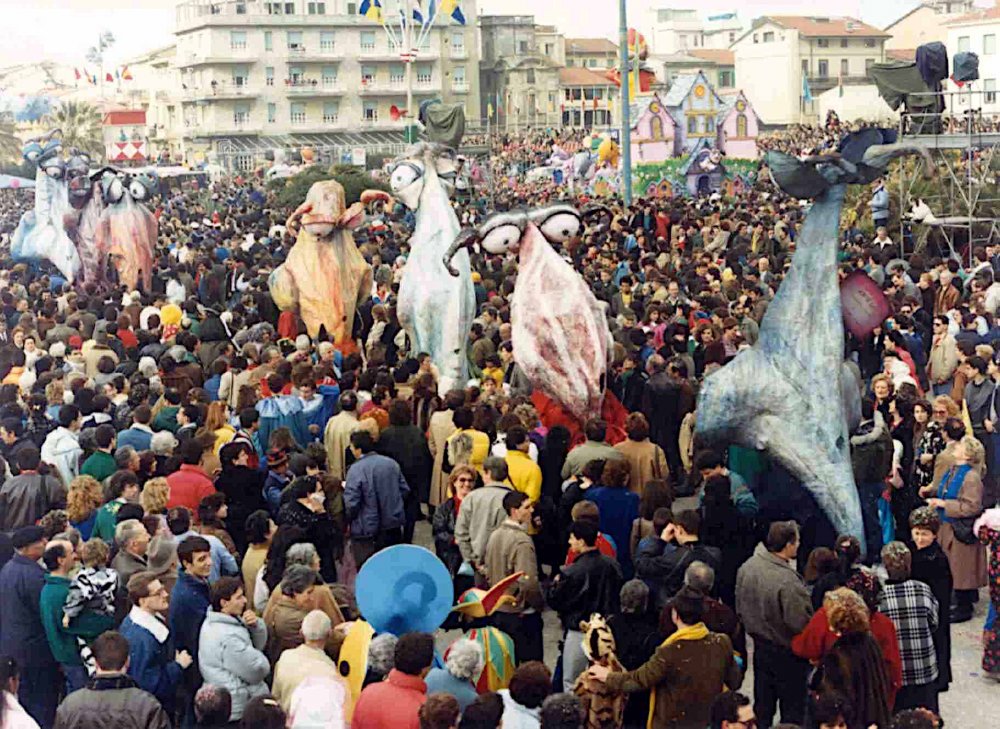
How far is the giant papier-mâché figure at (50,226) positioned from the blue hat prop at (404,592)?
15687mm

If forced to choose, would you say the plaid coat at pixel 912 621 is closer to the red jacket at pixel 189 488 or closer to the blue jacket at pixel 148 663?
the blue jacket at pixel 148 663

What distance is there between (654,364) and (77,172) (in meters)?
12.7

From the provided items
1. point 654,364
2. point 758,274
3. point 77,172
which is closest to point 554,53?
point 77,172

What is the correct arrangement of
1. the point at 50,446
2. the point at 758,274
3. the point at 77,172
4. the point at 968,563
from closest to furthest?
1. the point at 968,563
2. the point at 50,446
3. the point at 758,274
4. the point at 77,172

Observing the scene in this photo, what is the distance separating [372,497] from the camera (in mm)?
9156

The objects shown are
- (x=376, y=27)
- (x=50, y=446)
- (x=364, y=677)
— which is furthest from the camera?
(x=376, y=27)

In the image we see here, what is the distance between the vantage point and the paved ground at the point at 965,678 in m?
8.09

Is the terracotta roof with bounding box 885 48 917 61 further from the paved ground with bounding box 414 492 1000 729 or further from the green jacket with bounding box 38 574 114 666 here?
the green jacket with bounding box 38 574 114 666

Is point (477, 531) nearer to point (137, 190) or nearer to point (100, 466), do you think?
point (100, 466)

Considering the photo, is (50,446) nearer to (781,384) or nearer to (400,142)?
(781,384)

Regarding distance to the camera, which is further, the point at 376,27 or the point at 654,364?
the point at 376,27

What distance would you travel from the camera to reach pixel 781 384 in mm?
9750

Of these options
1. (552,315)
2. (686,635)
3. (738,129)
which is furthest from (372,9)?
(686,635)

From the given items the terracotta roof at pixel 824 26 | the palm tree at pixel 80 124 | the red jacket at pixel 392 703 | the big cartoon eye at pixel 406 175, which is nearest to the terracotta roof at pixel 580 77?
the palm tree at pixel 80 124
